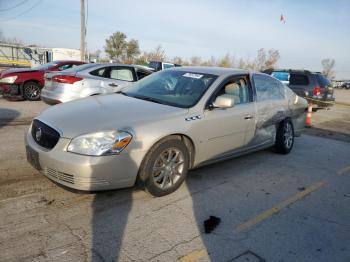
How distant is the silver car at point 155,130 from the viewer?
3.31 meters

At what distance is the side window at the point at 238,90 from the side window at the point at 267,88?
27 cm

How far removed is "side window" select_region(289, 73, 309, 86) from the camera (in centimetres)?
1270

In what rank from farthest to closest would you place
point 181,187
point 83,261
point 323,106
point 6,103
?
point 323,106
point 6,103
point 181,187
point 83,261

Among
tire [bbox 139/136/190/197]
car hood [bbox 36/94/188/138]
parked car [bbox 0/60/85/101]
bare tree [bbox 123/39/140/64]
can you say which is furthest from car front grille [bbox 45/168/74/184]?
bare tree [bbox 123/39/140/64]

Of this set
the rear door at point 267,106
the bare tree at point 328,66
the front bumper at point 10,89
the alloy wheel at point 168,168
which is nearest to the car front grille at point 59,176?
the alloy wheel at point 168,168

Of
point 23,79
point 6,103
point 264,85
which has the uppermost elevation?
point 264,85

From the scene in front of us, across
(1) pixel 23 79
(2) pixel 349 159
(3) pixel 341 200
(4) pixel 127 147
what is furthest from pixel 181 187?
(1) pixel 23 79

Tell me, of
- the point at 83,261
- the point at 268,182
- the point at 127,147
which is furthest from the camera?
the point at 268,182

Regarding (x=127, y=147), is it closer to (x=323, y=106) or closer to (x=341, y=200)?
(x=341, y=200)

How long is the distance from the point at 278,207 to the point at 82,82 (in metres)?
5.70

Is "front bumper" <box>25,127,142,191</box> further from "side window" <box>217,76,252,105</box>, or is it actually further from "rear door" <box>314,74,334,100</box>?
"rear door" <box>314,74,334,100</box>

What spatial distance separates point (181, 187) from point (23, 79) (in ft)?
26.9

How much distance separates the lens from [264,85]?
5531 mm

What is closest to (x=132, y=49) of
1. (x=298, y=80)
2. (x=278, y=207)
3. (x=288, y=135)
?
(x=298, y=80)
